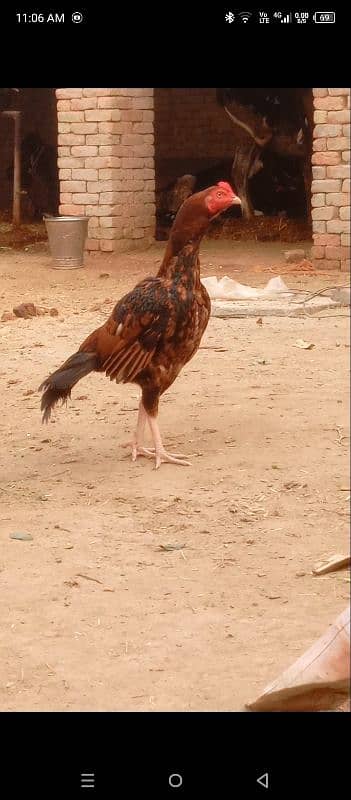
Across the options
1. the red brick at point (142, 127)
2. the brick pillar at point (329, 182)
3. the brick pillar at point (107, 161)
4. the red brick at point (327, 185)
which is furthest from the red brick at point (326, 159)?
the red brick at point (142, 127)

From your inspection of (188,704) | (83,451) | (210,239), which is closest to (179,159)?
(210,239)

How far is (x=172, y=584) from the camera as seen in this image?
3.43 metres

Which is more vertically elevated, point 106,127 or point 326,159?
point 106,127

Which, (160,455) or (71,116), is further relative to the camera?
Result: (71,116)

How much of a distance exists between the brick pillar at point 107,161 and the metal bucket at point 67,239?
1.58ft

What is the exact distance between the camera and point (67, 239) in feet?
33.3

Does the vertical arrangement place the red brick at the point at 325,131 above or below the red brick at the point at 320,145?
above

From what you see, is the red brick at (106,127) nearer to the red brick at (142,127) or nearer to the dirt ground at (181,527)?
the red brick at (142,127)

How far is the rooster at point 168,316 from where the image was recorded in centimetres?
453

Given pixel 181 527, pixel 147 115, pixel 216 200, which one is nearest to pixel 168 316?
pixel 216 200

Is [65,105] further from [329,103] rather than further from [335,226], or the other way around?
[335,226]

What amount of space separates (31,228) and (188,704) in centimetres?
1126

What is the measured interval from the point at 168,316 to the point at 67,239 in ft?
19.1
